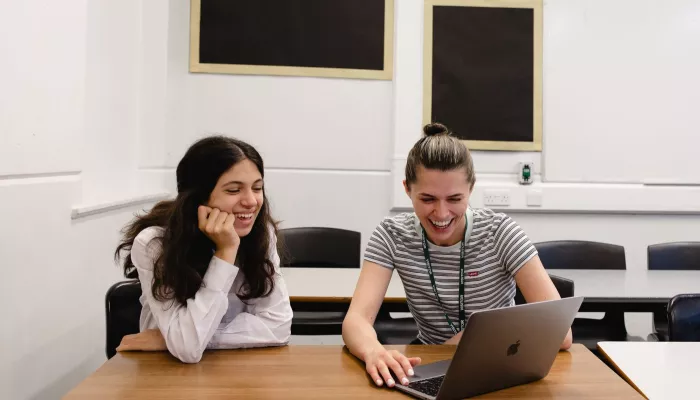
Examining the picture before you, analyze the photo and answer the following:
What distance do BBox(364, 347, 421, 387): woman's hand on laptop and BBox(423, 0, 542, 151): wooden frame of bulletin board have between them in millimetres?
2508

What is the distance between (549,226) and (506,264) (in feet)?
7.11

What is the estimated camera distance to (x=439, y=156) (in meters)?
1.59

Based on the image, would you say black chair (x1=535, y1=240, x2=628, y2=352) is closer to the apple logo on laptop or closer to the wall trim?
the apple logo on laptop

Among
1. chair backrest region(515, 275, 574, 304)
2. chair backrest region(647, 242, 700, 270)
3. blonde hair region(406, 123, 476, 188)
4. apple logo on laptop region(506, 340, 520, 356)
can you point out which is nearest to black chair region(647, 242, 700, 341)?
chair backrest region(647, 242, 700, 270)

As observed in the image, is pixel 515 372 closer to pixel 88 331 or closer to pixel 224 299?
pixel 224 299

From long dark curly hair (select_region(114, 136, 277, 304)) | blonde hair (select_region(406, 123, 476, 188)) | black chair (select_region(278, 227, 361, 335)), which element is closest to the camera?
long dark curly hair (select_region(114, 136, 277, 304))

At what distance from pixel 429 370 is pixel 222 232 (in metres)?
0.63

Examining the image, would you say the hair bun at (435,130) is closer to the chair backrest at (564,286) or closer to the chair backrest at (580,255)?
the chair backrest at (564,286)

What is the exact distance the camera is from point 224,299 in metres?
1.49

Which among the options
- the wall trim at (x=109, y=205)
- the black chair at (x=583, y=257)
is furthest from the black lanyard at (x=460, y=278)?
the wall trim at (x=109, y=205)

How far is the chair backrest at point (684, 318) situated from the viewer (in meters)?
1.65

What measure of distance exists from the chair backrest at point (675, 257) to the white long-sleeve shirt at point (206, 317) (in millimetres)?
2112

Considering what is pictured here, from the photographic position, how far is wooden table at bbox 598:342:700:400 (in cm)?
119

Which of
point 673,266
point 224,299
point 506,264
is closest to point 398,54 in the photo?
point 673,266
